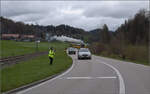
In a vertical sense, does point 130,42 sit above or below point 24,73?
above

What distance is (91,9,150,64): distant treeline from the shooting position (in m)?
44.9

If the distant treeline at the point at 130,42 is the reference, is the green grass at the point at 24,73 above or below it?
below

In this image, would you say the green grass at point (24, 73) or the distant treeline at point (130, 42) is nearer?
the green grass at point (24, 73)

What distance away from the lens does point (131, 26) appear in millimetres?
88438

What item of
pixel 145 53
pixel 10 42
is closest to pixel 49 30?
pixel 145 53

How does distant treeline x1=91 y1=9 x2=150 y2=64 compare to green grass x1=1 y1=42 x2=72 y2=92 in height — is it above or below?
above

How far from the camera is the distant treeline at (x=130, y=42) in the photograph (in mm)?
44906

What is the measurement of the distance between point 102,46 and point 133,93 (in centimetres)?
5656

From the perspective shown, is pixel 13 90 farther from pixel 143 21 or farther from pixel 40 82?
pixel 143 21

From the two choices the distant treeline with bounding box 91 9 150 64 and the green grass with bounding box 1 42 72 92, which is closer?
the green grass with bounding box 1 42 72 92

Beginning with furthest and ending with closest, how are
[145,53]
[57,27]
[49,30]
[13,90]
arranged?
[145,53] < [49,30] < [57,27] < [13,90]

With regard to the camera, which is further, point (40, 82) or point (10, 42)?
point (10, 42)

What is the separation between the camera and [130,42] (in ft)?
227

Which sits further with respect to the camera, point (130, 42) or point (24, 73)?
point (130, 42)
